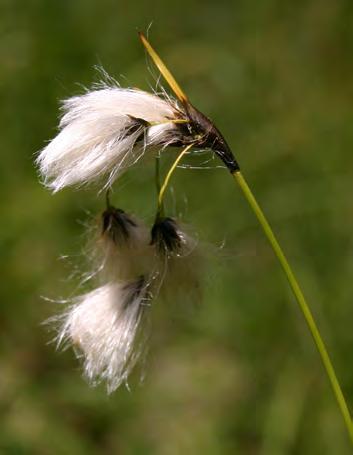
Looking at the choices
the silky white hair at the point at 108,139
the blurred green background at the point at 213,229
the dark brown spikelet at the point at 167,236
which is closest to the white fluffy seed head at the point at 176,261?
the dark brown spikelet at the point at 167,236

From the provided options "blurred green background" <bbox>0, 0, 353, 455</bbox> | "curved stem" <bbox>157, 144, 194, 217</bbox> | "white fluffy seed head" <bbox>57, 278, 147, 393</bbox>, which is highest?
"curved stem" <bbox>157, 144, 194, 217</bbox>

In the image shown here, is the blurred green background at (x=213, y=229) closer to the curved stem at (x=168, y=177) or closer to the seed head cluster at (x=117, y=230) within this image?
the seed head cluster at (x=117, y=230)

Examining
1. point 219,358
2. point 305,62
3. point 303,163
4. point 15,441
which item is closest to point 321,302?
point 219,358

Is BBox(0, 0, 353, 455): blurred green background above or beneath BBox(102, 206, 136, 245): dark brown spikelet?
beneath

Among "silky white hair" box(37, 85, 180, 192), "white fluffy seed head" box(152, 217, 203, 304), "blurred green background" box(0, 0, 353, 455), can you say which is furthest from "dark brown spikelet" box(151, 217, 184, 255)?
"blurred green background" box(0, 0, 353, 455)

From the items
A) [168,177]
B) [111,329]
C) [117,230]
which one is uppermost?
[168,177]

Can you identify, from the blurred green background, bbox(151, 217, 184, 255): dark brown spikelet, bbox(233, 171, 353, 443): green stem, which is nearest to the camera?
bbox(233, 171, 353, 443): green stem

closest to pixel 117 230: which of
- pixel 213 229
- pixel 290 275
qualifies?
pixel 290 275

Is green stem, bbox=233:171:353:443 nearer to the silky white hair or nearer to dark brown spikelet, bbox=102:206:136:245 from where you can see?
the silky white hair

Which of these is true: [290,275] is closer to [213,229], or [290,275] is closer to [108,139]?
[108,139]
